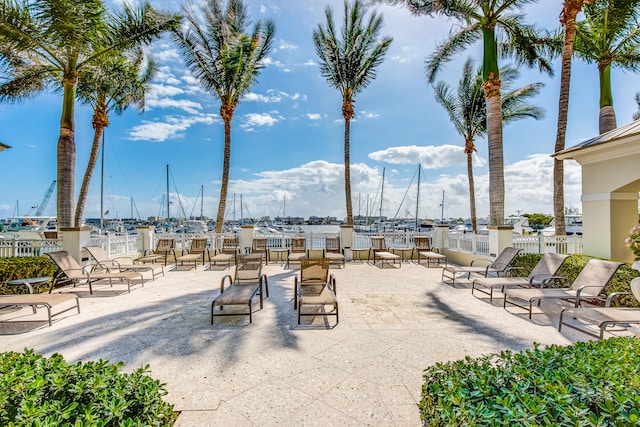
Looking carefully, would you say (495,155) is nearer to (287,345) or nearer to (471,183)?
(471,183)

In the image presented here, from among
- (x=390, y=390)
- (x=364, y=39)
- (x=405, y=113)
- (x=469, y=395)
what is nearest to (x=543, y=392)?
(x=469, y=395)

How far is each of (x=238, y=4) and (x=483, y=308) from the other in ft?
49.3

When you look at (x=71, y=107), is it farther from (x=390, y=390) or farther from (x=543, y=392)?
(x=543, y=392)

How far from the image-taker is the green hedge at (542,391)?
1.44m

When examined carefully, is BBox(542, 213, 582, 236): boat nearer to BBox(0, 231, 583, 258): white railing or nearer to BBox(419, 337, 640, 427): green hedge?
BBox(0, 231, 583, 258): white railing

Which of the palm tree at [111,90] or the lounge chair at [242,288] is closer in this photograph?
the lounge chair at [242,288]

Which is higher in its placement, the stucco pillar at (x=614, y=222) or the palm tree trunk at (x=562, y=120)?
the palm tree trunk at (x=562, y=120)

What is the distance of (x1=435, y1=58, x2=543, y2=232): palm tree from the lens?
640 inches

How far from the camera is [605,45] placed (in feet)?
39.7

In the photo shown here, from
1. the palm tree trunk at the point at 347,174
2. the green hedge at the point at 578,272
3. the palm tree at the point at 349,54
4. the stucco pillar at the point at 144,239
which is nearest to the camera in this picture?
the green hedge at the point at 578,272

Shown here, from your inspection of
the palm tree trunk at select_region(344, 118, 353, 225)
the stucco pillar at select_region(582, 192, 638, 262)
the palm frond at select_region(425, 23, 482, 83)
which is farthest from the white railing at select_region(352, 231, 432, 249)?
the palm frond at select_region(425, 23, 482, 83)

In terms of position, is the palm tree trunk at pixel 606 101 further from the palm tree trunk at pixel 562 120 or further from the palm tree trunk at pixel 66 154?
the palm tree trunk at pixel 66 154

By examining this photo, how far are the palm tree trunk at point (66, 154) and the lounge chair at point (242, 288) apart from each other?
21.8 ft

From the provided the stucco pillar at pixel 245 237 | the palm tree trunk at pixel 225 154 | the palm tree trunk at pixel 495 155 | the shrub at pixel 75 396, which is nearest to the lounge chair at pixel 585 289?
the palm tree trunk at pixel 495 155
